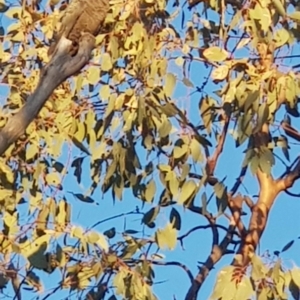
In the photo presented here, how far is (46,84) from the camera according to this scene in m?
2.74

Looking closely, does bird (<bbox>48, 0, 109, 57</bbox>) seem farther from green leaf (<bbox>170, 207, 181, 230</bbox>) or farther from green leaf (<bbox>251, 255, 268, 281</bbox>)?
green leaf (<bbox>251, 255, 268, 281</bbox>)

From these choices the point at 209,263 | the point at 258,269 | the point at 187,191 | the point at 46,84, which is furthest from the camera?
Answer: the point at 209,263

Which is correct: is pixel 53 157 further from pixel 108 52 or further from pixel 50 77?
pixel 50 77

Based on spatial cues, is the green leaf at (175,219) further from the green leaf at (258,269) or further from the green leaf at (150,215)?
the green leaf at (258,269)

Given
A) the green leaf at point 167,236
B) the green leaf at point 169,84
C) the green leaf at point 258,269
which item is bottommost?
the green leaf at point 258,269

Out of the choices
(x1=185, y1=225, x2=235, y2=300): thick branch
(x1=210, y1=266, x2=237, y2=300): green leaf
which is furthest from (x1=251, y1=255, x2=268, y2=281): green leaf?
(x1=185, y1=225, x2=235, y2=300): thick branch

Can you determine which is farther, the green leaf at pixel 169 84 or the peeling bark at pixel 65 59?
the green leaf at pixel 169 84

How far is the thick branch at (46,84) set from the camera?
267 cm

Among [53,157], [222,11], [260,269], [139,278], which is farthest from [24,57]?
[260,269]

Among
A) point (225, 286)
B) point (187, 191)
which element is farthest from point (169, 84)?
point (225, 286)

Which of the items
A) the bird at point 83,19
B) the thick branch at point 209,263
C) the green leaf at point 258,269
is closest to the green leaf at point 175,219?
the thick branch at point 209,263

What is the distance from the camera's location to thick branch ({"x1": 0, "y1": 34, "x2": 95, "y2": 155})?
267 centimetres

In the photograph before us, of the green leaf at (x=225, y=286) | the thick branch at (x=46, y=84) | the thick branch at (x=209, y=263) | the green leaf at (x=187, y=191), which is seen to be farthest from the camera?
the thick branch at (x=209, y=263)

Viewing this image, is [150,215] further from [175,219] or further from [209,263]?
[209,263]
